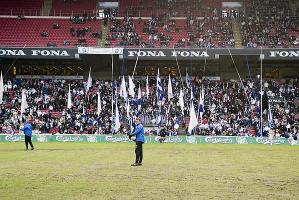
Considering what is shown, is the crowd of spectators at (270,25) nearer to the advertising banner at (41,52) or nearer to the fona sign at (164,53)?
the fona sign at (164,53)

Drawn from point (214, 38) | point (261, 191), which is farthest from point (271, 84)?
point (261, 191)

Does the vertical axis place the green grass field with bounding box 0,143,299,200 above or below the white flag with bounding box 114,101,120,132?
below

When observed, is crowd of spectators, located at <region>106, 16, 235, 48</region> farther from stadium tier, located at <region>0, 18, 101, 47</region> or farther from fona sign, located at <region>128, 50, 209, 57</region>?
stadium tier, located at <region>0, 18, 101, 47</region>

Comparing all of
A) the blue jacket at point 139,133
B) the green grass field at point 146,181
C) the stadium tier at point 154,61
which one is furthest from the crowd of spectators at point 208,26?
the green grass field at point 146,181

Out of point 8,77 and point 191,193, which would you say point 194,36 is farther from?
point 191,193

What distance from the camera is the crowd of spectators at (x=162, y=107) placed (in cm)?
4697

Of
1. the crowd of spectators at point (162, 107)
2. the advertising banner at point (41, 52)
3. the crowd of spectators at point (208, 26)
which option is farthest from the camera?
the crowd of spectators at point (208, 26)

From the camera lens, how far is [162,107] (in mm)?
49656

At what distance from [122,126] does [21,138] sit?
8781 mm

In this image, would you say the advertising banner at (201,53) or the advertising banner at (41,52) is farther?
the advertising banner at (41,52)

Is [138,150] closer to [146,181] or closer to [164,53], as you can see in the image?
[146,181]

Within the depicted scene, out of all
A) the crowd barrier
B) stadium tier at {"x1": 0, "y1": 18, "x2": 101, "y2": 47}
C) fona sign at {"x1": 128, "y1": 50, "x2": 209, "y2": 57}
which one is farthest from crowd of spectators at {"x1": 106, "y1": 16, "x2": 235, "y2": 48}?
the crowd barrier

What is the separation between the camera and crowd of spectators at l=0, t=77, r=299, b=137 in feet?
154

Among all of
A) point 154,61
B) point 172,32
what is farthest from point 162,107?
point 172,32
